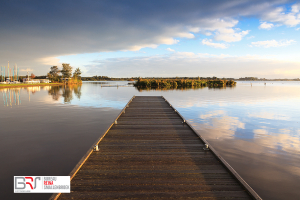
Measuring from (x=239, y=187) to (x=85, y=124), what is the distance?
9.37m

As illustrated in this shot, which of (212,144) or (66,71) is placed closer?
(212,144)

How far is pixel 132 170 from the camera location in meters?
3.87

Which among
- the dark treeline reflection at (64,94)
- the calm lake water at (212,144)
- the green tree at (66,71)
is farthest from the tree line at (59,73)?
the calm lake water at (212,144)

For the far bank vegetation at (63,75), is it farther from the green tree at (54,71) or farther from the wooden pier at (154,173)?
the wooden pier at (154,173)

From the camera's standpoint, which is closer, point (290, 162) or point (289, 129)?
point (290, 162)

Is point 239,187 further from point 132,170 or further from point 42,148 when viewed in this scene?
point 42,148

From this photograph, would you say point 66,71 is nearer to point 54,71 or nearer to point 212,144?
point 54,71

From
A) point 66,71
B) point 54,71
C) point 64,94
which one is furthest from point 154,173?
point 54,71

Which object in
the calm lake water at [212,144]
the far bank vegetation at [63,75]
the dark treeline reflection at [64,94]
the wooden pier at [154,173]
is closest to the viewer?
the wooden pier at [154,173]

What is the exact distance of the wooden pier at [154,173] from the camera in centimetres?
314

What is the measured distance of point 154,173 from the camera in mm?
3773

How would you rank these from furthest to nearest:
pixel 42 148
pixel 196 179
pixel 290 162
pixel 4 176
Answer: pixel 42 148 < pixel 290 162 < pixel 4 176 < pixel 196 179

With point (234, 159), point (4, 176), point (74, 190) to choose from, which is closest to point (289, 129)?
point (234, 159)

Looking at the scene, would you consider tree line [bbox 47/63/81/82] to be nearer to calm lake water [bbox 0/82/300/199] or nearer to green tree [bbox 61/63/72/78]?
green tree [bbox 61/63/72/78]
